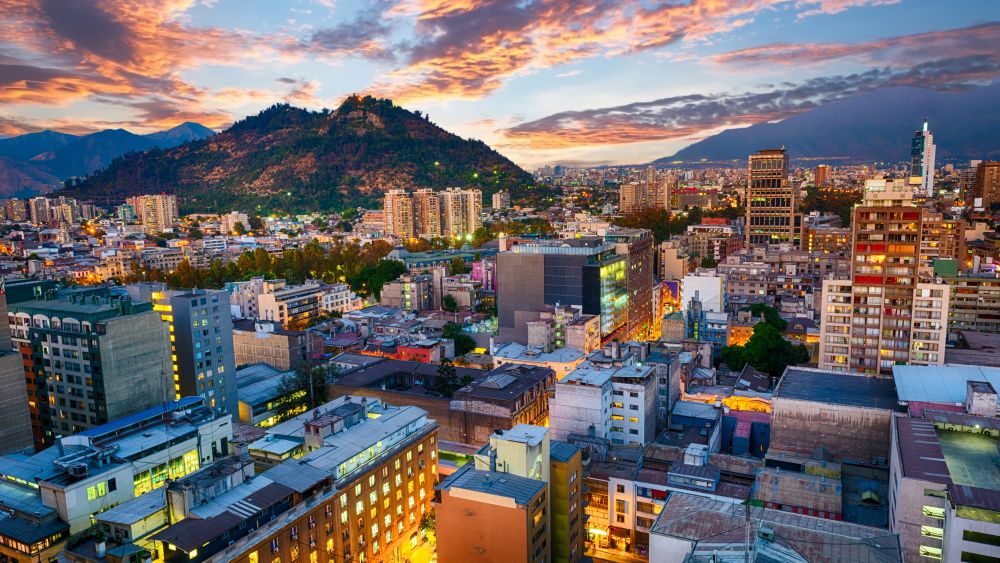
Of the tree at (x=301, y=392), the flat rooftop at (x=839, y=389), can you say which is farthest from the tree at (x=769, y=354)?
the tree at (x=301, y=392)

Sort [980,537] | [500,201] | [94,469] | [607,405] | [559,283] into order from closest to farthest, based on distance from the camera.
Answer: [980,537] → [94,469] → [607,405] → [559,283] → [500,201]

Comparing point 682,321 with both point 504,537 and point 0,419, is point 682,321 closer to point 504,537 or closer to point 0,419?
point 504,537

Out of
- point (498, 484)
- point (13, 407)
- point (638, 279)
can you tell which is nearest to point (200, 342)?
point (13, 407)

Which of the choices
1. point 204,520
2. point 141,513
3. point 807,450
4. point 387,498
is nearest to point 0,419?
point 141,513

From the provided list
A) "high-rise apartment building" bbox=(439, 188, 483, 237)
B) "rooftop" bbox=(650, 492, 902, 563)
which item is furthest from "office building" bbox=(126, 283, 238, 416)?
"high-rise apartment building" bbox=(439, 188, 483, 237)

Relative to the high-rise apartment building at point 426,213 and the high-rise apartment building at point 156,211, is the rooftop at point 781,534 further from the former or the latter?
the high-rise apartment building at point 156,211

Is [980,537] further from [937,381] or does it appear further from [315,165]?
[315,165]
